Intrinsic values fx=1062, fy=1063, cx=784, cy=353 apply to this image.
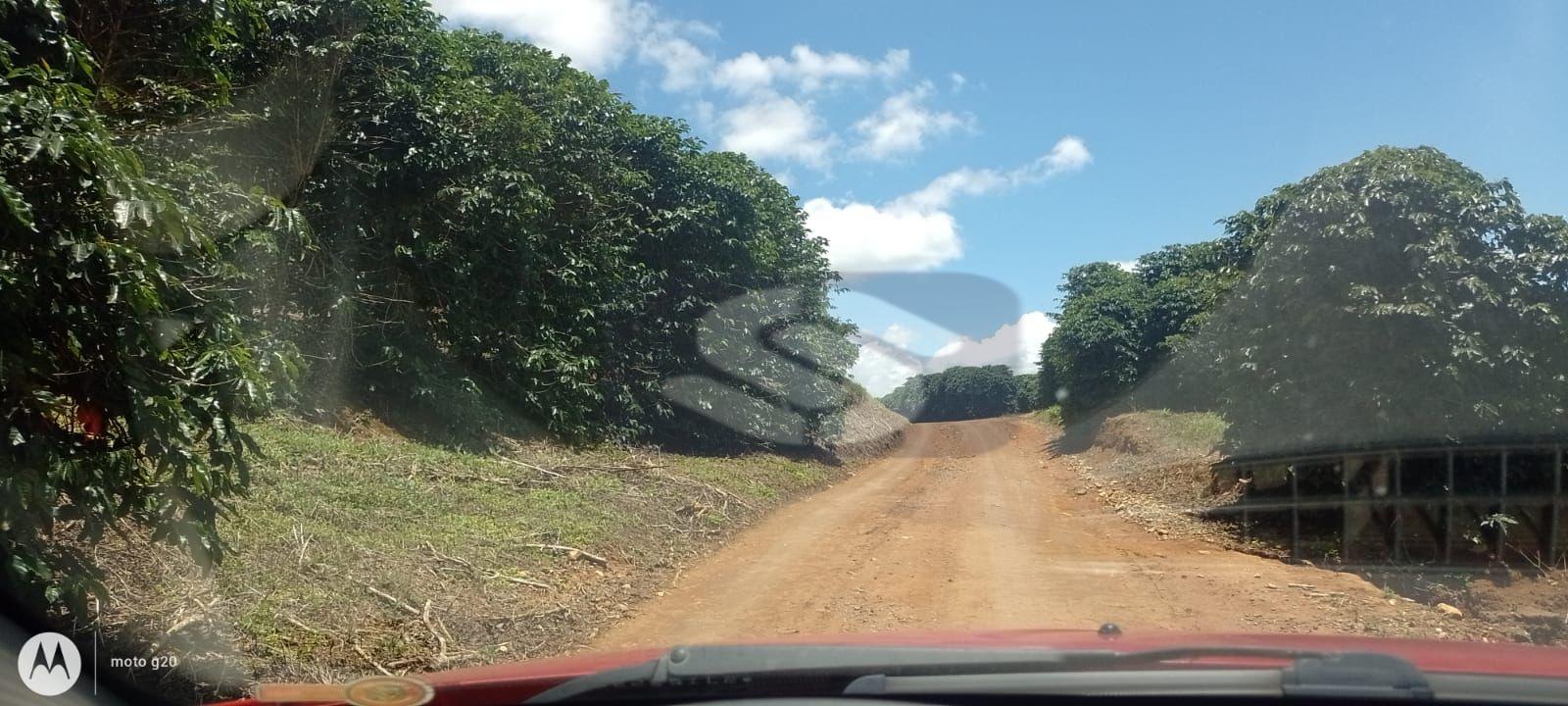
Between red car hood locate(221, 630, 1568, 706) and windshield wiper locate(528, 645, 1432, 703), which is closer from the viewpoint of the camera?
windshield wiper locate(528, 645, 1432, 703)

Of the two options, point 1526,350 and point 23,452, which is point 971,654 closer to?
point 23,452

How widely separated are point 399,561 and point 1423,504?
973 cm

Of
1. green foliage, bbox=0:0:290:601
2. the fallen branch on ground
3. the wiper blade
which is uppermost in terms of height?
green foliage, bbox=0:0:290:601

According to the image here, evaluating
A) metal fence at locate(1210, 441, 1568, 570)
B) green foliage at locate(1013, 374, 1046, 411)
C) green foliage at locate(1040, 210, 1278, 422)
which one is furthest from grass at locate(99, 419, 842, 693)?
green foliage at locate(1013, 374, 1046, 411)

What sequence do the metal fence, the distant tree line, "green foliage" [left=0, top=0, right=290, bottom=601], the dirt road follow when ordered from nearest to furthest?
"green foliage" [left=0, top=0, right=290, bottom=601] < the distant tree line < the dirt road < the metal fence

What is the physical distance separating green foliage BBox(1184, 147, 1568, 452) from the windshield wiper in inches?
348

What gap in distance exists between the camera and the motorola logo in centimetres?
433

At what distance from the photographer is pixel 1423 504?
1070cm

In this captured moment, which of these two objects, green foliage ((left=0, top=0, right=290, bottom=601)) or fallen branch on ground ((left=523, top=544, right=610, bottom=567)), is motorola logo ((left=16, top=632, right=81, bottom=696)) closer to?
green foliage ((left=0, top=0, right=290, bottom=601))

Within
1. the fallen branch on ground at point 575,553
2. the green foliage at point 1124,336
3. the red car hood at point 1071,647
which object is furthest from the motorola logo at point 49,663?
the green foliage at point 1124,336

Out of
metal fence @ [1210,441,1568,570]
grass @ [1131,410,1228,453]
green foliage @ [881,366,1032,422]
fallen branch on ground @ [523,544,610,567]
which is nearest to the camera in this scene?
fallen branch on ground @ [523,544,610,567]

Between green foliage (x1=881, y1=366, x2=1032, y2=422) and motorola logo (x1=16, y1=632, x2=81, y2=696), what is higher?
green foliage (x1=881, y1=366, x2=1032, y2=422)

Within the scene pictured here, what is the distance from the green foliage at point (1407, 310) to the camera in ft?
32.3

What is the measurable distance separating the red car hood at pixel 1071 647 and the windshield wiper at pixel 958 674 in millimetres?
121
